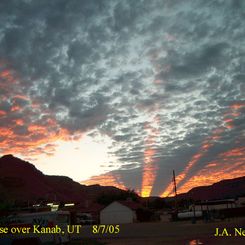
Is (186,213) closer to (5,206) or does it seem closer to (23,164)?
(5,206)

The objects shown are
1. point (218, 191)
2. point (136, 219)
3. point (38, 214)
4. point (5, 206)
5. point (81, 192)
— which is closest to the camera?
point (38, 214)

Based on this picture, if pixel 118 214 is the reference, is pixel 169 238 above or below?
below

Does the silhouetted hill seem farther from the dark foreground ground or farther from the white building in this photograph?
the dark foreground ground

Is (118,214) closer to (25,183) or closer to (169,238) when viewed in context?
(25,183)

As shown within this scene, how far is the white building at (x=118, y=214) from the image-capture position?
273 ft

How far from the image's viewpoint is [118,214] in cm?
8394

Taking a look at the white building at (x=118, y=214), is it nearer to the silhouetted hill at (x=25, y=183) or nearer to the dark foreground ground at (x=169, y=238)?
the silhouetted hill at (x=25, y=183)

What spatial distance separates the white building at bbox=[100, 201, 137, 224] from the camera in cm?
8306

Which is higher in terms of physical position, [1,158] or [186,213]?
Result: [1,158]

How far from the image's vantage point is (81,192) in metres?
165

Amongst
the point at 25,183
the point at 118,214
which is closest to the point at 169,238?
the point at 118,214

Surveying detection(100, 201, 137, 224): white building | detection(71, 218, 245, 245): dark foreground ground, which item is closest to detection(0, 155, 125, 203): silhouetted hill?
detection(100, 201, 137, 224): white building

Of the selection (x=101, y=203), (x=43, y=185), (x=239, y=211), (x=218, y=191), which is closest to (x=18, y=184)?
(x=43, y=185)

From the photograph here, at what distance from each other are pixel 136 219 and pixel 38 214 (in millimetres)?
67585
